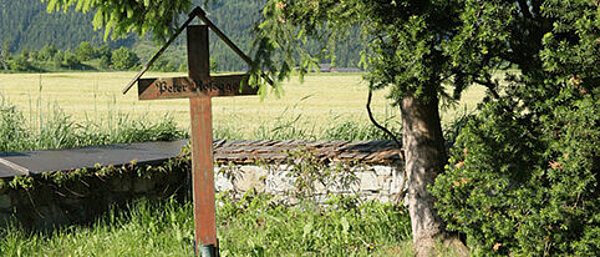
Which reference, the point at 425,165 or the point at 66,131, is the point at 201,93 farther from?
the point at 66,131

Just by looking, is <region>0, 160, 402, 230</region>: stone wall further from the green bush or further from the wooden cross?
the wooden cross

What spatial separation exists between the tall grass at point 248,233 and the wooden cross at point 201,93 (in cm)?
45

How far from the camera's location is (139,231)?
4.93 metres

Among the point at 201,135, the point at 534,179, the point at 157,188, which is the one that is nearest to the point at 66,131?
the point at 157,188

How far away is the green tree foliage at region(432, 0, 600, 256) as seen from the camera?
3.28 m

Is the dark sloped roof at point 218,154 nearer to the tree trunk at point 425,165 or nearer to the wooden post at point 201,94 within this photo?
the tree trunk at point 425,165

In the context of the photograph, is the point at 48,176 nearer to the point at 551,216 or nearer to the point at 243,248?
the point at 243,248

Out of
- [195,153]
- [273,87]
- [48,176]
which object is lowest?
[48,176]

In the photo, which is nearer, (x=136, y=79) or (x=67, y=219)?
(x=136, y=79)

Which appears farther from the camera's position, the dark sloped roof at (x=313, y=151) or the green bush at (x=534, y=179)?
the dark sloped roof at (x=313, y=151)

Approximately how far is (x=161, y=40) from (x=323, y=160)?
1852mm

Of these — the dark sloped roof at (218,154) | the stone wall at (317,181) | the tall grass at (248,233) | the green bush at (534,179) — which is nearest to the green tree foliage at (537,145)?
the green bush at (534,179)

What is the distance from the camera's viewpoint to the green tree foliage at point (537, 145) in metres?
3.28


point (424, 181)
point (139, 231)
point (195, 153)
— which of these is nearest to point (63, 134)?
point (139, 231)
